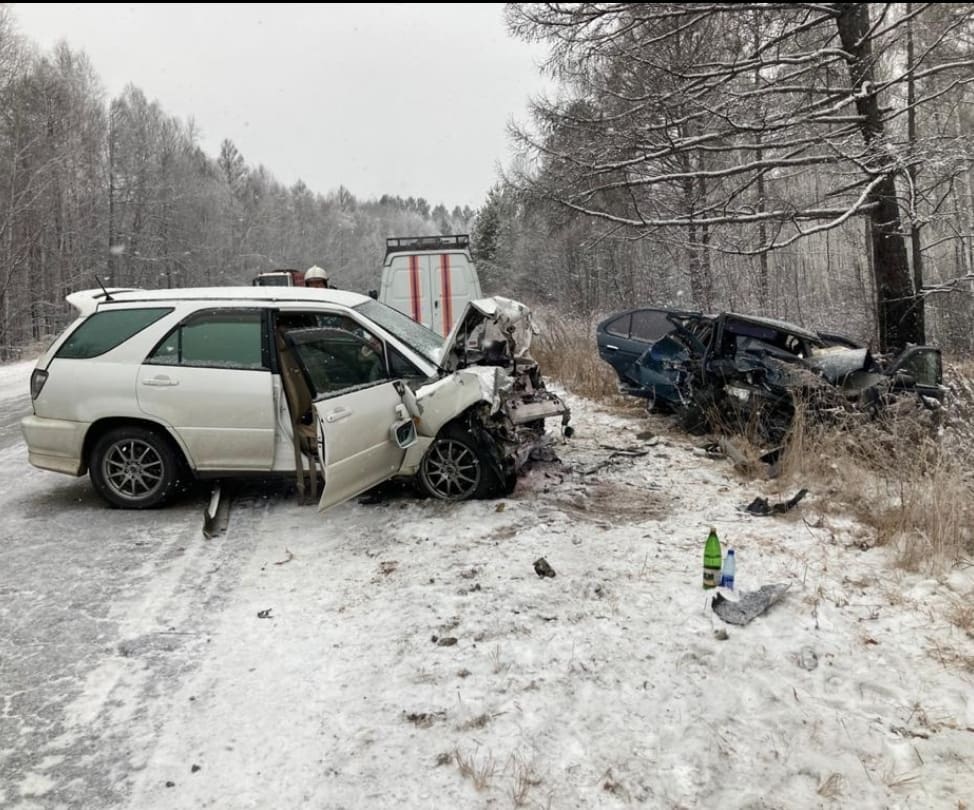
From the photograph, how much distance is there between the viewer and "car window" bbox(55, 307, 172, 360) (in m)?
5.40

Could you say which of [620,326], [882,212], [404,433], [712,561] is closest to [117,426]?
[404,433]

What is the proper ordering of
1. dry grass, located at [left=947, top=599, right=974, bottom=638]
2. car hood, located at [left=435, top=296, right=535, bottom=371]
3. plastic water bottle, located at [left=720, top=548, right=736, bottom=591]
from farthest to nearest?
1. car hood, located at [left=435, top=296, right=535, bottom=371]
2. plastic water bottle, located at [left=720, top=548, right=736, bottom=591]
3. dry grass, located at [left=947, top=599, right=974, bottom=638]

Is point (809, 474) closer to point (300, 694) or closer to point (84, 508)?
point (300, 694)

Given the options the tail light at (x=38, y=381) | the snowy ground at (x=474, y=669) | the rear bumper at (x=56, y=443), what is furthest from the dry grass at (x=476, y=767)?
the tail light at (x=38, y=381)

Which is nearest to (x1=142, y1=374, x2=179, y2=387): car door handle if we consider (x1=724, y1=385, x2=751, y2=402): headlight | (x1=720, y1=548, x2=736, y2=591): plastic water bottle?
(x1=720, y1=548, x2=736, y2=591): plastic water bottle

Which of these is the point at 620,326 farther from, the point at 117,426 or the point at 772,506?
the point at 117,426

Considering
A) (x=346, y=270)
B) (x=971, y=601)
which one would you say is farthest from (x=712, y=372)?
(x=346, y=270)

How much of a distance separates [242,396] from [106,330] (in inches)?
54.2

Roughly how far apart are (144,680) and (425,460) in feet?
8.72

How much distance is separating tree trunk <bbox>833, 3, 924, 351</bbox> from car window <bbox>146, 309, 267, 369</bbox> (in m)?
7.28

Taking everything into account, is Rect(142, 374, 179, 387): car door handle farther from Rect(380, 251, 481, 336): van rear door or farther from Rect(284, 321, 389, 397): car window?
Rect(380, 251, 481, 336): van rear door

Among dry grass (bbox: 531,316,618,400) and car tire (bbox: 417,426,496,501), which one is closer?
car tire (bbox: 417,426,496,501)

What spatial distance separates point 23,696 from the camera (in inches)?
117

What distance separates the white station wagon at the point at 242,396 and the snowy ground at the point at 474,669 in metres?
0.50
